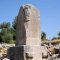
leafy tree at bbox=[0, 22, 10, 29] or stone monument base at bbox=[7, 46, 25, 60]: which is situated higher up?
leafy tree at bbox=[0, 22, 10, 29]

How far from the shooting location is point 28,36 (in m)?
9.50

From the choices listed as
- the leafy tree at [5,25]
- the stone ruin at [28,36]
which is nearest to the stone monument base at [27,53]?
the stone ruin at [28,36]

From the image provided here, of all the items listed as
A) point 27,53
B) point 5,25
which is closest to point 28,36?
point 27,53

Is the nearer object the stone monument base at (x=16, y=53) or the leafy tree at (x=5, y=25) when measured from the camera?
the stone monument base at (x=16, y=53)

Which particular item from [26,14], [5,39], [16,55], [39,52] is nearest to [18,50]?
[16,55]

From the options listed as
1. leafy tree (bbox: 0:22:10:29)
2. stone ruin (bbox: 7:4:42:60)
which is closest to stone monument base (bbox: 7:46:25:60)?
stone ruin (bbox: 7:4:42:60)

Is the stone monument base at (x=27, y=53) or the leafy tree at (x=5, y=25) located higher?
the leafy tree at (x=5, y=25)

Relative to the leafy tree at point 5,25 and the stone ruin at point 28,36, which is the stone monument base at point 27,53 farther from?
the leafy tree at point 5,25

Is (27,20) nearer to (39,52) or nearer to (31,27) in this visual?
(31,27)

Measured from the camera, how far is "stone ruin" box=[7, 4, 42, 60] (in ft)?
30.1

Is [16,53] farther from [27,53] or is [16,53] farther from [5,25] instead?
[5,25]

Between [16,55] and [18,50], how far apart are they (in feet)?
0.81

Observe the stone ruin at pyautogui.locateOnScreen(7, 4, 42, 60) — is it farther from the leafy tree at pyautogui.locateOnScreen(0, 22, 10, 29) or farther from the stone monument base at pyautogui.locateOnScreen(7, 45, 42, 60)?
the leafy tree at pyautogui.locateOnScreen(0, 22, 10, 29)

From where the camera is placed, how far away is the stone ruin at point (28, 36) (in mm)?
9172
